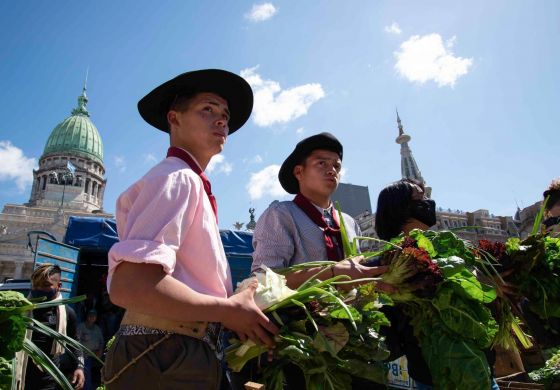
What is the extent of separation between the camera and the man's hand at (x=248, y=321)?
1216mm

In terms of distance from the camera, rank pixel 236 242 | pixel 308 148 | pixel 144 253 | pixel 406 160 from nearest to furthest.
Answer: pixel 144 253
pixel 308 148
pixel 236 242
pixel 406 160

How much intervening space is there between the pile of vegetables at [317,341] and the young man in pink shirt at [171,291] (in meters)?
0.08

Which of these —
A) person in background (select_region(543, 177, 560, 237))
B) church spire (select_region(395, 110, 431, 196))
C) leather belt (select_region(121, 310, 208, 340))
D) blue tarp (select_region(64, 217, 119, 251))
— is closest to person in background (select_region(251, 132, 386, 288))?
leather belt (select_region(121, 310, 208, 340))

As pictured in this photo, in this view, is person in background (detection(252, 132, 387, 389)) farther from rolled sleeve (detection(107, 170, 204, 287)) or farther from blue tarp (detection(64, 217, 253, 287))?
blue tarp (detection(64, 217, 253, 287))

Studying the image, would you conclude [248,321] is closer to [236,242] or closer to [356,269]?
[356,269]

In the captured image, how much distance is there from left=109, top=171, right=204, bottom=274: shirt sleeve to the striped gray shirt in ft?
3.02

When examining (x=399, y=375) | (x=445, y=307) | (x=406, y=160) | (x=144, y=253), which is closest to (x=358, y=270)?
(x=445, y=307)

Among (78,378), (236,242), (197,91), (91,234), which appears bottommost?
(78,378)

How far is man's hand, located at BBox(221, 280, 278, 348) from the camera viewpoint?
3.99ft

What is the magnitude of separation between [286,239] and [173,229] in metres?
1.14

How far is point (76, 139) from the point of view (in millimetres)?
69312

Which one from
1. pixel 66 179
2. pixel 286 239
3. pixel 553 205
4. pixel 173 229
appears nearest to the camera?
pixel 173 229

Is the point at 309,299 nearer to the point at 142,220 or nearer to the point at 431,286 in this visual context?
the point at 431,286

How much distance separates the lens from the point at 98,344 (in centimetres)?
684
